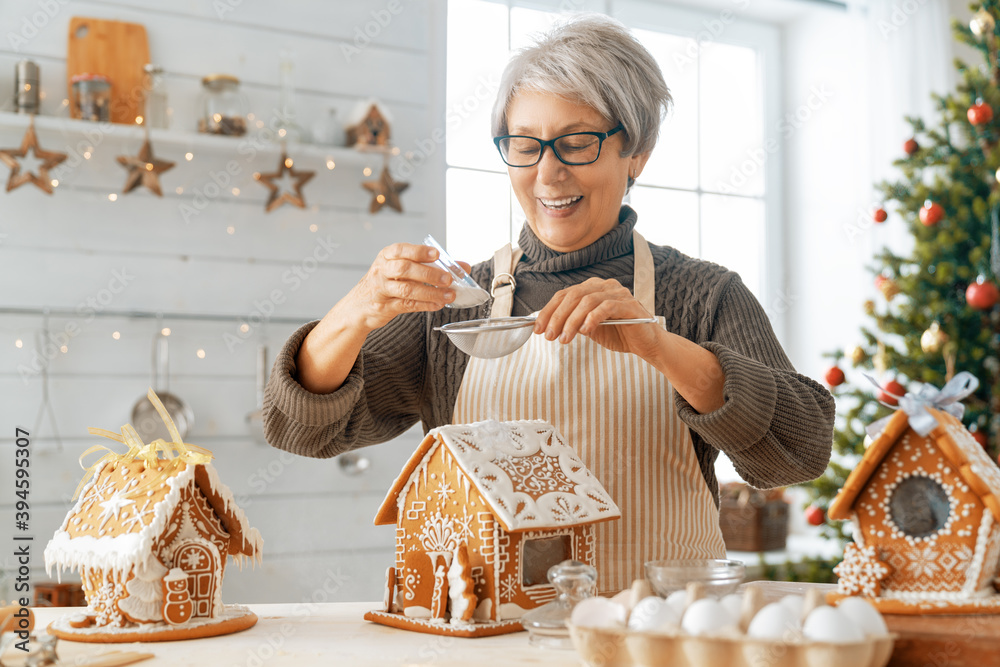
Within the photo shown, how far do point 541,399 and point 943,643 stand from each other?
2.33ft

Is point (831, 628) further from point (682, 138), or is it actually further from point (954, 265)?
point (682, 138)

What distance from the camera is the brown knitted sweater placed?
116 cm

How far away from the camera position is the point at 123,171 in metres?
2.71

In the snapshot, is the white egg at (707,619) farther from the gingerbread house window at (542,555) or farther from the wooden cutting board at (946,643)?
the gingerbread house window at (542,555)

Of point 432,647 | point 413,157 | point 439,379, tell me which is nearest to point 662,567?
point 432,647

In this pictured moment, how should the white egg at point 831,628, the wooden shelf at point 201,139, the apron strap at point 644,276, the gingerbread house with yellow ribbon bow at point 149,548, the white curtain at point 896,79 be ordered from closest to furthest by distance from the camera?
the white egg at point 831,628
the gingerbread house with yellow ribbon bow at point 149,548
the apron strap at point 644,276
the wooden shelf at point 201,139
the white curtain at point 896,79

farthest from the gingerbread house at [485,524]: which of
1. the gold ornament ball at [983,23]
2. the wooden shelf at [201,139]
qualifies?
the gold ornament ball at [983,23]

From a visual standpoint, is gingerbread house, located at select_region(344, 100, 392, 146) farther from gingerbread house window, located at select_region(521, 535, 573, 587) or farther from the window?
gingerbread house window, located at select_region(521, 535, 573, 587)

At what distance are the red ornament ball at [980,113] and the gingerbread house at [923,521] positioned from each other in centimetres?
234

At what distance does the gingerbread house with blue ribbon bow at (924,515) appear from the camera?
0.82 metres

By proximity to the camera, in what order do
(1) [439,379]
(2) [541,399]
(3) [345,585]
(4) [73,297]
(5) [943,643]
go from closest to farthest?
(5) [943,643], (2) [541,399], (1) [439,379], (4) [73,297], (3) [345,585]

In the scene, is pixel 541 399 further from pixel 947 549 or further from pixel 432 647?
pixel 947 549

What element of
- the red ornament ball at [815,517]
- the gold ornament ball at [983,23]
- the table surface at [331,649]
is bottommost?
the red ornament ball at [815,517]

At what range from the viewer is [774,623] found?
684mm
